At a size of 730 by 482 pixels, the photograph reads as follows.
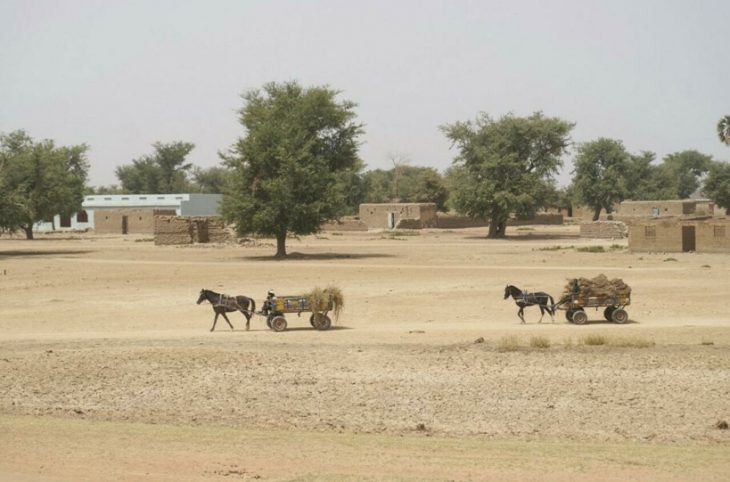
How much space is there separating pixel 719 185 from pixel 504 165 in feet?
134

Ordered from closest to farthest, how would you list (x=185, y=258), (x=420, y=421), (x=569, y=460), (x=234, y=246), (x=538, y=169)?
(x=569, y=460)
(x=420, y=421)
(x=185, y=258)
(x=234, y=246)
(x=538, y=169)

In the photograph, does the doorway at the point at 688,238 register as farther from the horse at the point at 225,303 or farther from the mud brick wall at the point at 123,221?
the mud brick wall at the point at 123,221

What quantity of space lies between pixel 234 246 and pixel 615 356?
46718 millimetres

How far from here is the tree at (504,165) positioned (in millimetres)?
76625

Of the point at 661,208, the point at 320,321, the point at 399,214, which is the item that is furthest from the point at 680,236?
the point at 661,208

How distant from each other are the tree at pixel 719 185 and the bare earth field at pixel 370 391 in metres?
80.6

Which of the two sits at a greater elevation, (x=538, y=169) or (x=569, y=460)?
(x=538, y=169)

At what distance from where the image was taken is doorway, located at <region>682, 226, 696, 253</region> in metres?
48.0

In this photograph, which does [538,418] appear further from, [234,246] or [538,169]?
[538,169]

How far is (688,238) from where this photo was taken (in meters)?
48.1

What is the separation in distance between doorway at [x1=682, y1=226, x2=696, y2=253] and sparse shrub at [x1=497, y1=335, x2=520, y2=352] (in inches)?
1194

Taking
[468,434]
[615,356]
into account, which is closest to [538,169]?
[615,356]

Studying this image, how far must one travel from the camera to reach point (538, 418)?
1423cm

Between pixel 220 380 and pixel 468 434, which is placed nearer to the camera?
pixel 468 434
